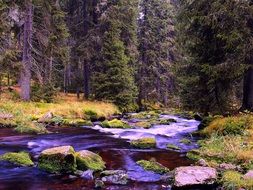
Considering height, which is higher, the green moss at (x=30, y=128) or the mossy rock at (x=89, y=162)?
the green moss at (x=30, y=128)

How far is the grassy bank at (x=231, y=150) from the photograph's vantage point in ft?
30.4

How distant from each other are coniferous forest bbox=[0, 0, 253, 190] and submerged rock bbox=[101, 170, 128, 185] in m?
0.03

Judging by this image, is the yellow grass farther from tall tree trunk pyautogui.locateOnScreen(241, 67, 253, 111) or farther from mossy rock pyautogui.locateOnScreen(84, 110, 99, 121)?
tall tree trunk pyautogui.locateOnScreen(241, 67, 253, 111)

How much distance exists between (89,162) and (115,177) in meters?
1.36

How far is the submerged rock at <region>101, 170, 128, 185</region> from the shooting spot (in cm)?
989

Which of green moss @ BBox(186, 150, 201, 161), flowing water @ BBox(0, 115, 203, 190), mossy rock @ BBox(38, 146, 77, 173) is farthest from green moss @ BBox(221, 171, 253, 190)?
mossy rock @ BBox(38, 146, 77, 173)

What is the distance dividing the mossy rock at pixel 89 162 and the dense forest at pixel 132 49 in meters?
8.82

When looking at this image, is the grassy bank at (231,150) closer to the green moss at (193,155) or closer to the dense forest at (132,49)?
the green moss at (193,155)

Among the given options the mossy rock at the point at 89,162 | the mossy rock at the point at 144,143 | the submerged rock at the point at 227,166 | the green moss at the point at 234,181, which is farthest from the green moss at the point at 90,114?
the green moss at the point at 234,181

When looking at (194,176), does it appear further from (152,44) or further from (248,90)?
(152,44)

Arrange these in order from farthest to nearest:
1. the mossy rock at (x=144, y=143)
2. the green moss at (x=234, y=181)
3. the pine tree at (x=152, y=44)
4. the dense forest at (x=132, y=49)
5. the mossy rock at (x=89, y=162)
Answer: the pine tree at (x=152, y=44) < the dense forest at (x=132, y=49) < the mossy rock at (x=144, y=143) < the mossy rock at (x=89, y=162) < the green moss at (x=234, y=181)

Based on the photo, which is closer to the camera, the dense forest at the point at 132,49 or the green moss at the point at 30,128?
the green moss at the point at 30,128

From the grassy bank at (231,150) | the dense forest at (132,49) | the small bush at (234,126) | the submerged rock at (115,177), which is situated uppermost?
the dense forest at (132,49)

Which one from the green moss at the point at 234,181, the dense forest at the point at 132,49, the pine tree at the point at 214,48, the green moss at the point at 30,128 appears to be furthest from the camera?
the dense forest at the point at 132,49
